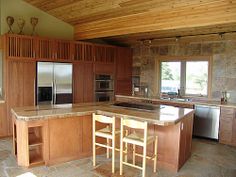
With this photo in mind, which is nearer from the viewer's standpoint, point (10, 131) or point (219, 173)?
point (219, 173)

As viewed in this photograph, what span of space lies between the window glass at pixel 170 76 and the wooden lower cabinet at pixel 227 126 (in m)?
1.77

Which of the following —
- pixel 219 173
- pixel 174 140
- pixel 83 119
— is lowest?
pixel 219 173

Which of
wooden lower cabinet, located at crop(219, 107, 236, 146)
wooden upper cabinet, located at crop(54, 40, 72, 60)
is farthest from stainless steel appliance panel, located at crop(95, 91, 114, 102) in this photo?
wooden lower cabinet, located at crop(219, 107, 236, 146)

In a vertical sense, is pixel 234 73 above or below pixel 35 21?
below

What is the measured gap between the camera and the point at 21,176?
3.05 metres

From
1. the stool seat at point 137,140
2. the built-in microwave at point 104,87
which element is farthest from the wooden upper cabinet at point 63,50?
the stool seat at point 137,140

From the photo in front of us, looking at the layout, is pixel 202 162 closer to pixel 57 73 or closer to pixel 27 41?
pixel 57 73

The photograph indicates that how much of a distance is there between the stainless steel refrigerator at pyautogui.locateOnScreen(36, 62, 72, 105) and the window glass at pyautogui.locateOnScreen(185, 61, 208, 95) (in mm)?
3338

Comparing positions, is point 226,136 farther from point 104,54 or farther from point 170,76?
point 104,54

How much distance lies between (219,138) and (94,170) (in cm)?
313

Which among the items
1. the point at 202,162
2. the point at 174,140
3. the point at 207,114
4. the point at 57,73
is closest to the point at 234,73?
the point at 207,114

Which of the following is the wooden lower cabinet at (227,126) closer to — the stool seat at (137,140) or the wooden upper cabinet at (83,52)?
the stool seat at (137,140)

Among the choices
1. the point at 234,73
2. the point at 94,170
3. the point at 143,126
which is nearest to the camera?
the point at 143,126

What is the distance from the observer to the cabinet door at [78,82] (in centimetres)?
593
